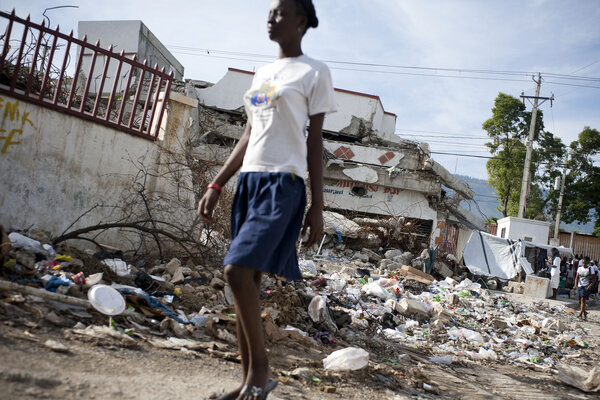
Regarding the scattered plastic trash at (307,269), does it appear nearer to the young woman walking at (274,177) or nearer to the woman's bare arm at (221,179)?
the woman's bare arm at (221,179)

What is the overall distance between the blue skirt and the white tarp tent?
13370 mm

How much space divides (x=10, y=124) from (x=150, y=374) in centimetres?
334

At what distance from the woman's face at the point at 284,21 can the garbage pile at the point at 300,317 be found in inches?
72.8

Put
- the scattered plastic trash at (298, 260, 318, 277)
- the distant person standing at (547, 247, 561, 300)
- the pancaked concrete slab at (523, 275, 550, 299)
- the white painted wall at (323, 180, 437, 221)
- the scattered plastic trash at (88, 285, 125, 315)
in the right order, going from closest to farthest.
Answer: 1. the scattered plastic trash at (88, 285, 125, 315)
2. the scattered plastic trash at (298, 260, 318, 277)
3. the pancaked concrete slab at (523, 275, 550, 299)
4. the distant person standing at (547, 247, 561, 300)
5. the white painted wall at (323, 180, 437, 221)

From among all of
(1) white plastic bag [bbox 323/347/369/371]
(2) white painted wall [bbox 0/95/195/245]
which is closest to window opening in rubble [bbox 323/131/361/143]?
(2) white painted wall [bbox 0/95/195/245]

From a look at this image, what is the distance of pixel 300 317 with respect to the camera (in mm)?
4641

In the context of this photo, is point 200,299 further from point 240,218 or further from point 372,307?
point 372,307

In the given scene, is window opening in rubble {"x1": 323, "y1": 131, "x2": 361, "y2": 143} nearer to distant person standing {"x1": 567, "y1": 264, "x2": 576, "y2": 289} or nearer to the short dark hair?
distant person standing {"x1": 567, "y1": 264, "x2": 576, "y2": 289}

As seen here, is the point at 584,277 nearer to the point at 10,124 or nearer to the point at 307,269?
the point at 307,269

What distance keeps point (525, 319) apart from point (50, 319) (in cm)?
844

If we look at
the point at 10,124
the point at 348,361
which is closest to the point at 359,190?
the point at 10,124

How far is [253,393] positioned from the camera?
74.3 inches

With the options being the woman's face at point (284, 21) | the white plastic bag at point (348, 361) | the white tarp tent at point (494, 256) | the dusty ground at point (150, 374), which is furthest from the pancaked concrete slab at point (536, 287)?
the woman's face at point (284, 21)

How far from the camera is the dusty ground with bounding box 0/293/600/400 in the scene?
5.99ft
